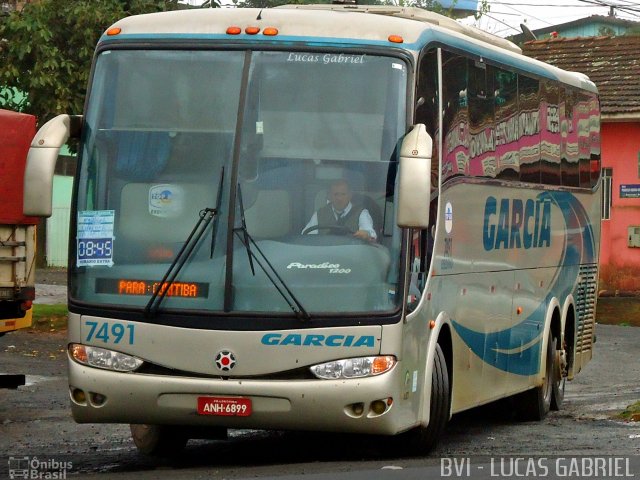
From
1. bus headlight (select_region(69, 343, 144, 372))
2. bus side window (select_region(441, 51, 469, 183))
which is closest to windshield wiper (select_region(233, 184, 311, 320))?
bus headlight (select_region(69, 343, 144, 372))

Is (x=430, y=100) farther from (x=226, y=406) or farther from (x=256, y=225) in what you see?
(x=226, y=406)

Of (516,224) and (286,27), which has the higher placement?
(286,27)

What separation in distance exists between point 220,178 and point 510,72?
4682mm

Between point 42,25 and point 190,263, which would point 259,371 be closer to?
point 190,263

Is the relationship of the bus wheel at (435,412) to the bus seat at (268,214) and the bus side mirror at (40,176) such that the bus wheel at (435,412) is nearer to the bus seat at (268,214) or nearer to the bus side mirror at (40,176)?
the bus seat at (268,214)

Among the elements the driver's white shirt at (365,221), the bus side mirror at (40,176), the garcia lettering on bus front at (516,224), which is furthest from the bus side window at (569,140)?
the bus side mirror at (40,176)

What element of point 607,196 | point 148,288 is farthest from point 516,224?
point 607,196

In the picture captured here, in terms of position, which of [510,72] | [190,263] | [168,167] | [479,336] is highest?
[510,72]

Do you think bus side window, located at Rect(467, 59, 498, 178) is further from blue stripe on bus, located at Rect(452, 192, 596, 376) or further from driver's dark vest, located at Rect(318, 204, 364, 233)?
driver's dark vest, located at Rect(318, 204, 364, 233)

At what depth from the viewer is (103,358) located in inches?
396

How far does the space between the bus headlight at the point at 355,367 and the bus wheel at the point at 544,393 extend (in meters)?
5.50

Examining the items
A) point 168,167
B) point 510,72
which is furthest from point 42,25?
point 168,167

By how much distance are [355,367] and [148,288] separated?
4.94 feet

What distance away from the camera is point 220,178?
10031mm
